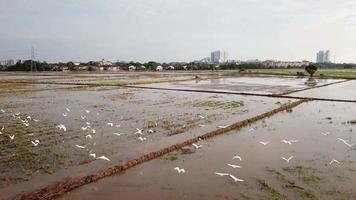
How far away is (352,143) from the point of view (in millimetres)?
9617

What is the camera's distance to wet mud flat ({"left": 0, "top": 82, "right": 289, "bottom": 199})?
6.83m

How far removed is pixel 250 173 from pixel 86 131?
516cm

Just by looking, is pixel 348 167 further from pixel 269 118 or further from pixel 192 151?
pixel 269 118

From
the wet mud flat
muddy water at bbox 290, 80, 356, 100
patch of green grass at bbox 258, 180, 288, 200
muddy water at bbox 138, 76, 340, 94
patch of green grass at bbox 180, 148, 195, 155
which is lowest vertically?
patch of green grass at bbox 258, 180, 288, 200

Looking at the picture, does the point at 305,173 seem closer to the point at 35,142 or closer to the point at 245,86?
the point at 35,142

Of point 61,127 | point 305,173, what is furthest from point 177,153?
point 61,127

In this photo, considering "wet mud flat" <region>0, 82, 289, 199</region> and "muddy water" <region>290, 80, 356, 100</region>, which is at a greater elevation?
"muddy water" <region>290, 80, 356, 100</region>

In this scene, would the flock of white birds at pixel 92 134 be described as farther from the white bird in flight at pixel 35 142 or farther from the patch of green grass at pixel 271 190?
the patch of green grass at pixel 271 190

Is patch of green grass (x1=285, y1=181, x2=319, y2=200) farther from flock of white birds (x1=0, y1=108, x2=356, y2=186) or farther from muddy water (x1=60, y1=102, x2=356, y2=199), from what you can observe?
flock of white birds (x1=0, y1=108, x2=356, y2=186)

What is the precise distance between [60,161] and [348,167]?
557 centimetres

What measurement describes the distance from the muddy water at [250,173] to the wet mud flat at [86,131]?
0.85 metres

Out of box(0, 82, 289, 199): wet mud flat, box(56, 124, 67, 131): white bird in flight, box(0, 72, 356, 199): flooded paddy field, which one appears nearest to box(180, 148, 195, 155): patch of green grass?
box(0, 72, 356, 199): flooded paddy field

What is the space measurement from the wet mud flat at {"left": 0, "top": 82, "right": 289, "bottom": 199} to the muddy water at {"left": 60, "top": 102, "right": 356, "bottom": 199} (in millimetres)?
854

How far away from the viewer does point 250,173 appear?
22.6 feet
